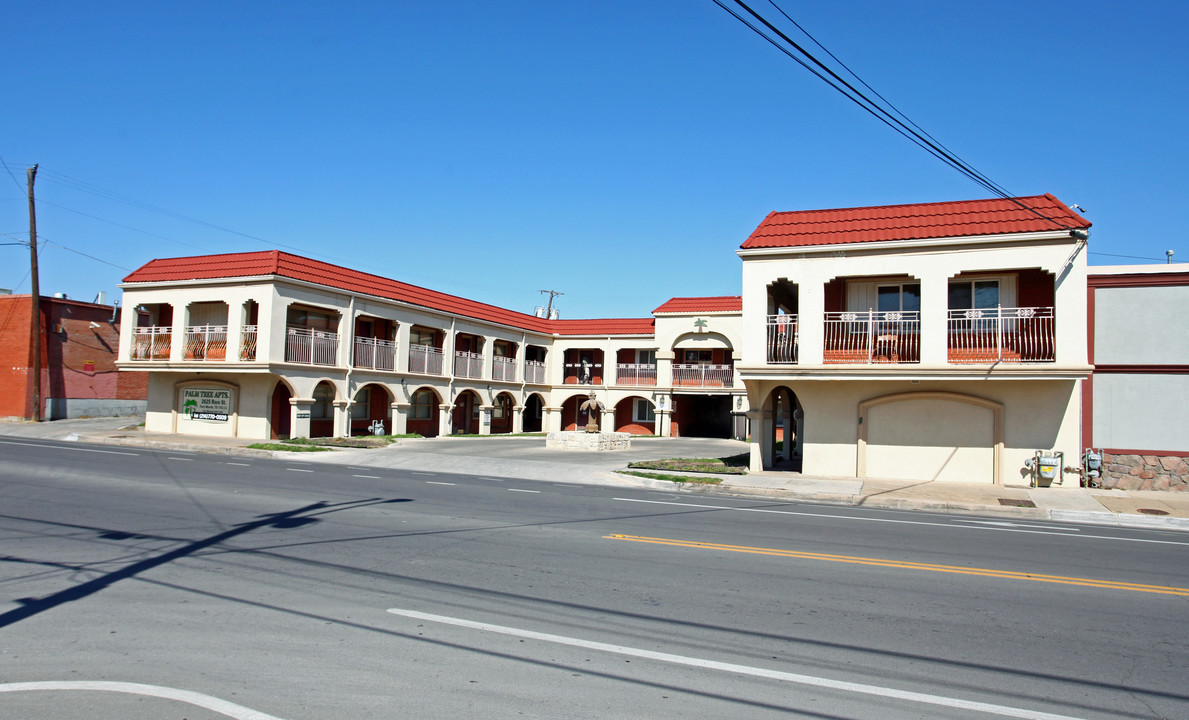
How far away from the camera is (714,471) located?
2123 centimetres

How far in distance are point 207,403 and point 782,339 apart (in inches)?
885

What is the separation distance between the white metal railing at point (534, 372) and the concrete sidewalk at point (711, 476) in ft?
38.6

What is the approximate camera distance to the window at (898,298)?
20.3 m

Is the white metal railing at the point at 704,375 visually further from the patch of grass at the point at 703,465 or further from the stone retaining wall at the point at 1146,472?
the stone retaining wall at the point at 1146,472

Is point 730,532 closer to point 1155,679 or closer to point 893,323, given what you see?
point 1155,679

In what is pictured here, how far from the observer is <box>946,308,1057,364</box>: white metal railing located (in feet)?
61.1

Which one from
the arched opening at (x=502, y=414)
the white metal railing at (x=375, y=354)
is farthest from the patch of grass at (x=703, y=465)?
the arched opening at (x=502, y=414)

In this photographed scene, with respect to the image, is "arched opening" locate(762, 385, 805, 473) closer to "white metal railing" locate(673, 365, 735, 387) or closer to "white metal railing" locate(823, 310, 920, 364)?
"white metal railing" locate(823, 310, 920, 364)

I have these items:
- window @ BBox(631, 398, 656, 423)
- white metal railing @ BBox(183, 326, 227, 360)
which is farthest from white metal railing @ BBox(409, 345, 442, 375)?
window @ BBox(631, 398, 656, 423)

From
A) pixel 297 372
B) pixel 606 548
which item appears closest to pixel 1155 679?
pixel 606 548

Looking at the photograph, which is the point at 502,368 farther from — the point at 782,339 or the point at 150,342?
the point at 782,339

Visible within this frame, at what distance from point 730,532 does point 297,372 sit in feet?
74.7

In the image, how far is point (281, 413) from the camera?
32.6 m

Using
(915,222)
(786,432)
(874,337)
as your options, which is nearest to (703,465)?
(874,337)
